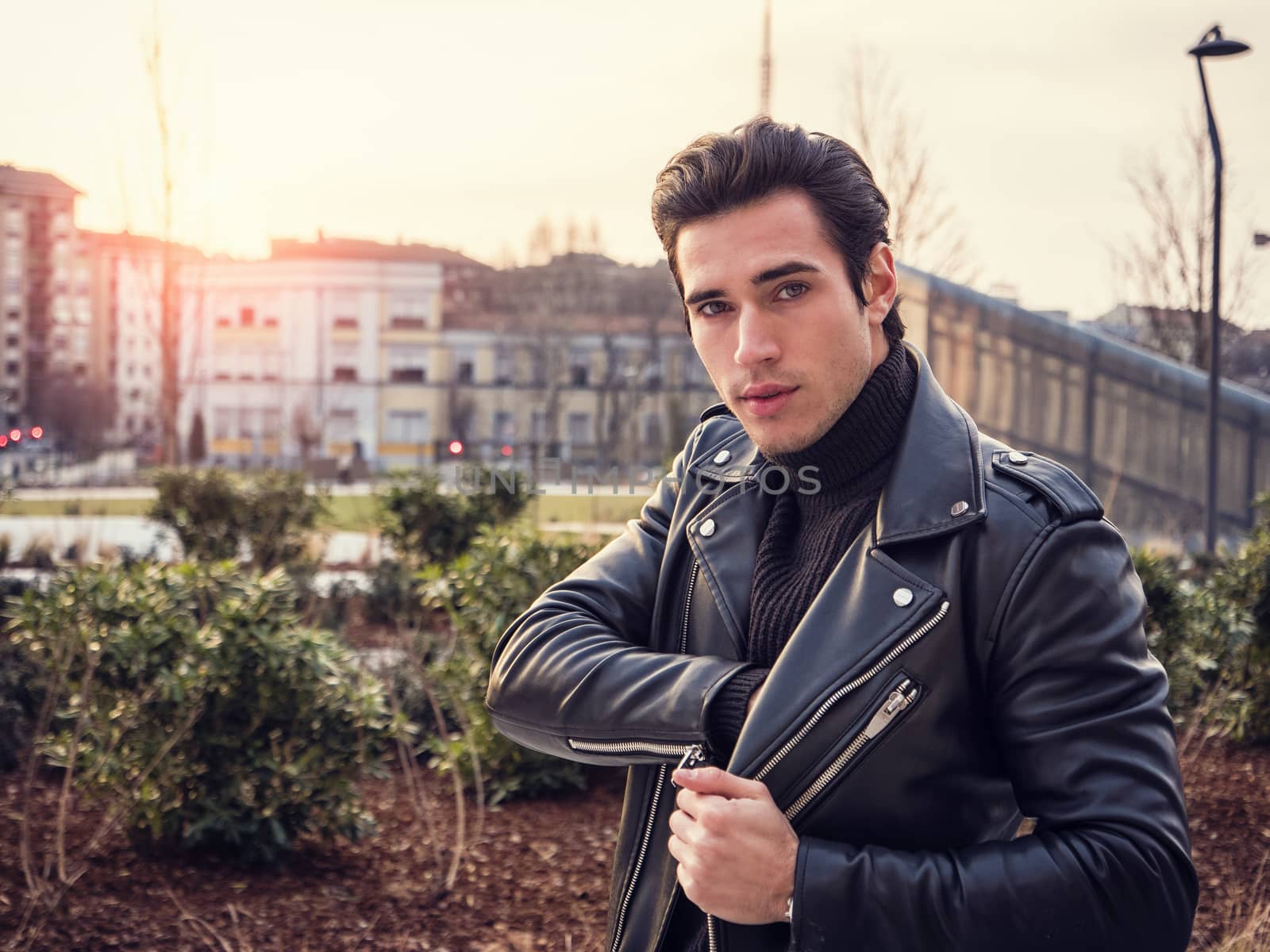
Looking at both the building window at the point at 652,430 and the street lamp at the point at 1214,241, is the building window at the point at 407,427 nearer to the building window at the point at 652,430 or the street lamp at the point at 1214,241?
the building window at the point at 652,430

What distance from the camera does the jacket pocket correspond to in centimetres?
150

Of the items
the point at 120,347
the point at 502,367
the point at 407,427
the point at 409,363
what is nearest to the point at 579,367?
the point at 502,367

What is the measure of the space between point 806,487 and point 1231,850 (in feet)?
13.2

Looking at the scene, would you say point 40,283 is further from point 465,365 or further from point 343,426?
point 465,365

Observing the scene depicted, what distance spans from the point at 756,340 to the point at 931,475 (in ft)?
1.03

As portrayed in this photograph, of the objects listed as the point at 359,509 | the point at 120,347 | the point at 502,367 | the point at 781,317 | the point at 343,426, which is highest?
the point at 120,347

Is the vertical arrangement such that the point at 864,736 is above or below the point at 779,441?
below

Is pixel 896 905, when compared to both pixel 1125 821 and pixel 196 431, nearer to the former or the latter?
pixel 1125 821

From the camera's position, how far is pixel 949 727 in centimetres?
152

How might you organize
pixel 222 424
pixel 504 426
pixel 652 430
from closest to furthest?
pixel 652 430
pixel 504 426
pixel 222 424

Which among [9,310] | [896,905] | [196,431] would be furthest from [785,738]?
[9,310]

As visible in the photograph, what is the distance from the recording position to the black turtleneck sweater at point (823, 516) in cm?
172

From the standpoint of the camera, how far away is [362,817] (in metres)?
4.61

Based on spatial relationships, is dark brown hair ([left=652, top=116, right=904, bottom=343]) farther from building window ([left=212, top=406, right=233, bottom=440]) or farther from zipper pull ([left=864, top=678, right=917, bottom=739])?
building window ([left=212, top=406, right=233, bottom=440])
